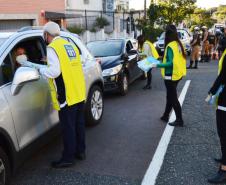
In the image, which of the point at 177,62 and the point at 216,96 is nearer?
the point at 216,96

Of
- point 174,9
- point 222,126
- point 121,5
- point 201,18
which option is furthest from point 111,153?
point 201,18

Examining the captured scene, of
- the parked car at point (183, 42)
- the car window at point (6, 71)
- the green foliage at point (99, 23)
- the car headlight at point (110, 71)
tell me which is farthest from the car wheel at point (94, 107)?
the green foliage at point (99, 23)

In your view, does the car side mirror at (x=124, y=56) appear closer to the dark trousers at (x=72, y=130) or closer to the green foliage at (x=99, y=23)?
the dark trousers at (x=72, y=130)

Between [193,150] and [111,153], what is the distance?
1.21 m

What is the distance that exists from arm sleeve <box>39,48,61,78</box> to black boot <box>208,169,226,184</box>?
220 cm

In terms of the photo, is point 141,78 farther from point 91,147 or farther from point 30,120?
point 30,120

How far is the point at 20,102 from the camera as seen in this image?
388cm

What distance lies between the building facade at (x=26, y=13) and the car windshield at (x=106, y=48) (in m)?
9.77

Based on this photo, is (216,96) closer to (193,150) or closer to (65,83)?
(193,150)

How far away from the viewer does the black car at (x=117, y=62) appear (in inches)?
350

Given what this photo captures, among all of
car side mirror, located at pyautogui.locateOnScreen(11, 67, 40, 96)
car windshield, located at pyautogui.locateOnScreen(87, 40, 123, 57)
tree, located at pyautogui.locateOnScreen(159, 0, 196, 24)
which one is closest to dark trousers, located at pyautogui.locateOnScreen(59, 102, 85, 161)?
car side mirror, located at pyautogui.locateOnScreen(11, 67, 40, 96)

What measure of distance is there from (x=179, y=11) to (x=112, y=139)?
104ft

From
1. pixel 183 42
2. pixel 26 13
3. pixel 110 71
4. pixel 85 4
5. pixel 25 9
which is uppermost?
pixel 85 4

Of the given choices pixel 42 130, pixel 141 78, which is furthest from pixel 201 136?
pixel 141 78
